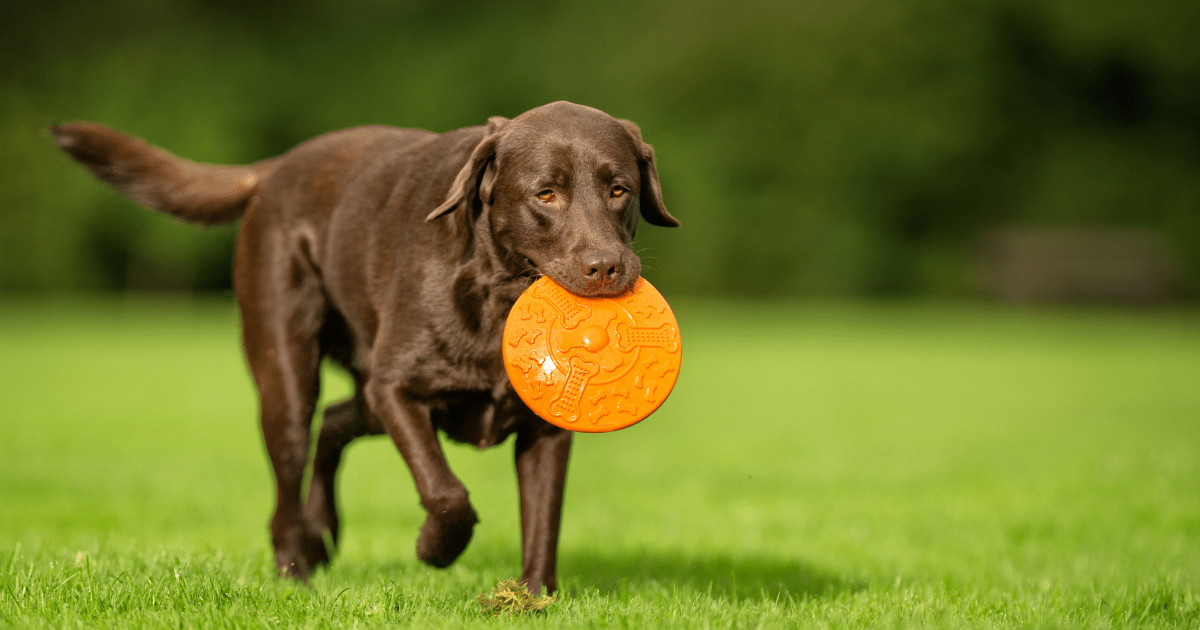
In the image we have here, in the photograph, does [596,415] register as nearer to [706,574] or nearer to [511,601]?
[511,601]

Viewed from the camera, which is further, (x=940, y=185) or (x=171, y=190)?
(x=940, y=185)

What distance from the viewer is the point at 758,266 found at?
4641cm

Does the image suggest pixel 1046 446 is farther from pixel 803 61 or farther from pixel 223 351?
pixel 803 61

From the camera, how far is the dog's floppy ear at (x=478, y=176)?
137 inches

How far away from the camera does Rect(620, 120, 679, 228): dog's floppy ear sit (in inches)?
151

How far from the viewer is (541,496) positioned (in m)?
3.76

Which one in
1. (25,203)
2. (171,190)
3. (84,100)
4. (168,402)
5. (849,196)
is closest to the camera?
(171,190)

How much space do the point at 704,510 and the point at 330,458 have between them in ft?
8.36

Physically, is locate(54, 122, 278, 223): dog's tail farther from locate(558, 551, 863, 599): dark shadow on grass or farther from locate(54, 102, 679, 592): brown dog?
locate(558, 551, 863, 599): dark shadow on grass

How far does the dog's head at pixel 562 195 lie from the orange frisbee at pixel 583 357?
73 mm

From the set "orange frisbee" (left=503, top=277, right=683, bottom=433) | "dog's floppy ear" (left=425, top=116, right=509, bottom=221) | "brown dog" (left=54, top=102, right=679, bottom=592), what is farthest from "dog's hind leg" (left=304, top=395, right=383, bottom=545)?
"orange frisbee" (left=503, top=277, right=683, bottom=433)

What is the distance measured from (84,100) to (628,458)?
4239 cm

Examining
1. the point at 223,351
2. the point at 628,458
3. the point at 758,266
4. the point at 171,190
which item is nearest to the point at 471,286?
the point at 171,190

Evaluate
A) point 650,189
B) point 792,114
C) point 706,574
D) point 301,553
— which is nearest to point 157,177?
point 301,553
